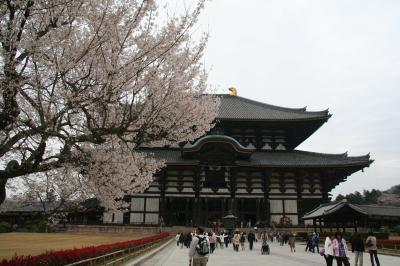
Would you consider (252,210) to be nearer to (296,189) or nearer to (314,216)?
(296,189)

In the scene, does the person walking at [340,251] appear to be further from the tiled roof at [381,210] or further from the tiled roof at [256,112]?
the tiled roof at [381,210]

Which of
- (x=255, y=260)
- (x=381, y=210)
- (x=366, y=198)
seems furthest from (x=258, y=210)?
(x=366, y=198)

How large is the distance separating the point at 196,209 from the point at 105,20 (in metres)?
34.0

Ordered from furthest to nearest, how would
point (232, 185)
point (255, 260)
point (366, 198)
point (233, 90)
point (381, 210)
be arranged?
point (366, 198)
point (233, 90)
point (381, 210)
point (232, 185)
point (255, 260)

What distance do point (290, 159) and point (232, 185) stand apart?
25.8ft

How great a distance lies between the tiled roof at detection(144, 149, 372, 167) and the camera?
129 feet

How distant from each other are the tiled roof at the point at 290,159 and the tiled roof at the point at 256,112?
4.69 meters

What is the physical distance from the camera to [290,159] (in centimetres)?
4222

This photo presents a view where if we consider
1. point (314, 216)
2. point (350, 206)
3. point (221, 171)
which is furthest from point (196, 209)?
point (350, 206)

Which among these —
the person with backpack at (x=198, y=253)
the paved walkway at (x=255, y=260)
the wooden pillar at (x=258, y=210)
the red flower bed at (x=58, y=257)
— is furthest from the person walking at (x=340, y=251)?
the wooden pillar at (x=258, y=210)

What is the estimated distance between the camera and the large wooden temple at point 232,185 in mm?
40031

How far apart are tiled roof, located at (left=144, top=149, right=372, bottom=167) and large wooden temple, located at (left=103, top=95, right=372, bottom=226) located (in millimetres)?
21

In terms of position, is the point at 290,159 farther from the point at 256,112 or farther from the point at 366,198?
the point at 366,198

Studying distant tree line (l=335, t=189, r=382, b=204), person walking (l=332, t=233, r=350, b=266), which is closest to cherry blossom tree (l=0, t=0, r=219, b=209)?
person walking (l=332, t=233, r=350, b=266)
